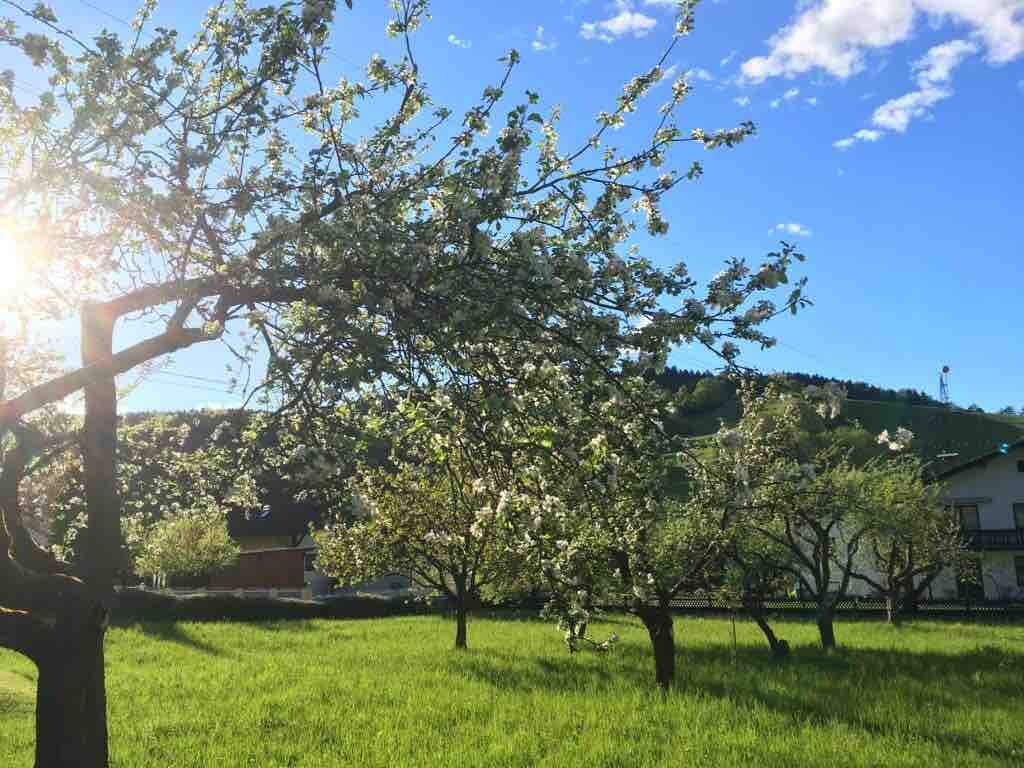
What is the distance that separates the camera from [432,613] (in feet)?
155

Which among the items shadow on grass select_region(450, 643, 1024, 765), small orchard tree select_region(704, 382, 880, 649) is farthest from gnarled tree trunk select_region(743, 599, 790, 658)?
small orchard tree select_region(704, 382, 880, 649)

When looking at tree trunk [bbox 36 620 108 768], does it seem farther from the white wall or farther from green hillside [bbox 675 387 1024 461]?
green hillside [bbox 675 387 1024 461]

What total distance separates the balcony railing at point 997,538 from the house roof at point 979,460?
13.9ft

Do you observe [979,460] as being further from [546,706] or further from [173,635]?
[173,635]

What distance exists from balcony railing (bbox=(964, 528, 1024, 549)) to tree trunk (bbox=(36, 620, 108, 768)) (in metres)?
57.5

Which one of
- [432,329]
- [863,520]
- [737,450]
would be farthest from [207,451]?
[863,520]

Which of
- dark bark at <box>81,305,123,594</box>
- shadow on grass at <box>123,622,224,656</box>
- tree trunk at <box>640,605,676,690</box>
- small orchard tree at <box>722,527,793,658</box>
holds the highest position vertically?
dark bark at <box>81,305,123,594</box>

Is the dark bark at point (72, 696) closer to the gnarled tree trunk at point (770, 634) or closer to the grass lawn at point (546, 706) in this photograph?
the grass lawn at point (546, 706)

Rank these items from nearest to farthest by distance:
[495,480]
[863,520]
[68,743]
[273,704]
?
1. [495,480]
2. [68,743]
3. [273,704]
4. [863,520]

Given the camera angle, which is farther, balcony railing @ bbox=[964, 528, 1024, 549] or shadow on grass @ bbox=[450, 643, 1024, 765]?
balcony railing @ bbox=[964, 528, 1024, 549]

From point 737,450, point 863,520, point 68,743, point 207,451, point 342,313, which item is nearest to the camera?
point 737,450

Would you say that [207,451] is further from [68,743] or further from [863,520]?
[863,520]

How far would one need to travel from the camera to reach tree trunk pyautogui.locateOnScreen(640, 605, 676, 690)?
1867cm

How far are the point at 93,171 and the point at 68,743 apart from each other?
19.4 feet
